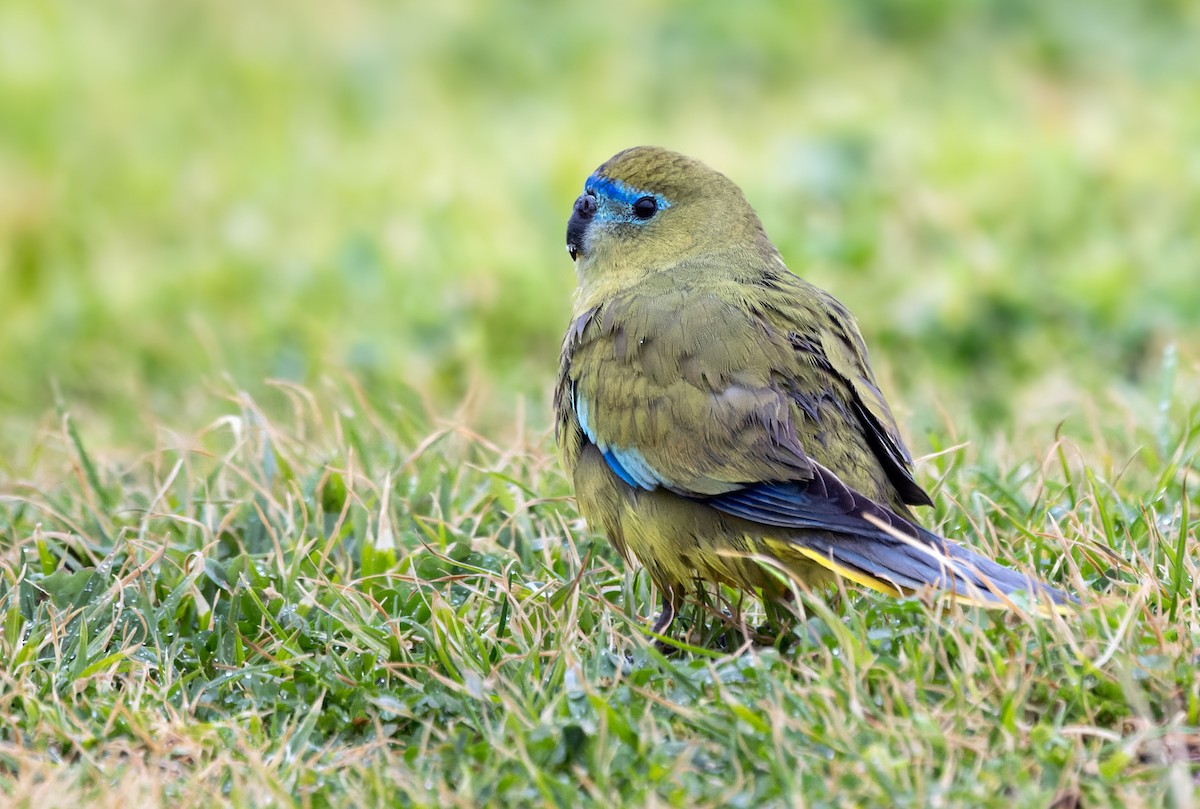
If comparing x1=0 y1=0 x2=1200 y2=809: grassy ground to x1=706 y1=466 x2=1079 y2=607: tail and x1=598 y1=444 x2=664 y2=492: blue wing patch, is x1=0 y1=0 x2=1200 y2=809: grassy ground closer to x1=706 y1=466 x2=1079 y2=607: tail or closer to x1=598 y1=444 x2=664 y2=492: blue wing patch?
x1=706 y1=466 x2=1079 y2=607: tail

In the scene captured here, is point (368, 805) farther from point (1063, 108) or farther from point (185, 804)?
point (1063, 108)

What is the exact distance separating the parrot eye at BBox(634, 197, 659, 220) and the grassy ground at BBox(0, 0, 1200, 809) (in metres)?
0.71

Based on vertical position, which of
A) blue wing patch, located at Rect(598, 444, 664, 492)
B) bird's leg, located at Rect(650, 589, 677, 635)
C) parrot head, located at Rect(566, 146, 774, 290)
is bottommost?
bird's leg, located at Rect(650, 589, 677, 635)

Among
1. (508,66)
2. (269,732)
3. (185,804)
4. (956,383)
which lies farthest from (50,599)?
(508,66)

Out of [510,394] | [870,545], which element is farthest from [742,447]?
[510,394]

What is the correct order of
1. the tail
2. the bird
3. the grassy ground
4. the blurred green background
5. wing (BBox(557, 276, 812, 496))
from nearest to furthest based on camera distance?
the grassy ground, the tail, the bird, wing (BBox(557, 276, 812, 496)), the blurred green background

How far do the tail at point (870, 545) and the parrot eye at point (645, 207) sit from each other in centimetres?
95

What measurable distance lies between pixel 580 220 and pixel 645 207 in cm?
18

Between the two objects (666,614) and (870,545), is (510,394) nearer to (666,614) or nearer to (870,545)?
(666,614)

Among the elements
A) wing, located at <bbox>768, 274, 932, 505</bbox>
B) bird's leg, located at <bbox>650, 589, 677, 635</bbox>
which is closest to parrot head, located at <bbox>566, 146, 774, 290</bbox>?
wing, located at <bbox>768, 274, 932, 505</bbox>

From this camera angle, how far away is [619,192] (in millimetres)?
3762

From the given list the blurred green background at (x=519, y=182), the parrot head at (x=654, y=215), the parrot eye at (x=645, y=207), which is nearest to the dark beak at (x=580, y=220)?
the parrot head at (x=654, y=215)

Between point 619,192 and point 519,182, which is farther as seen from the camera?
point 519,182

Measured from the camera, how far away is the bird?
9.72 ft
